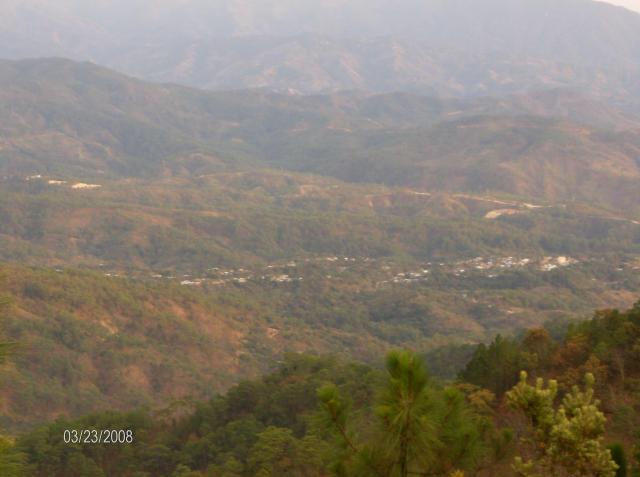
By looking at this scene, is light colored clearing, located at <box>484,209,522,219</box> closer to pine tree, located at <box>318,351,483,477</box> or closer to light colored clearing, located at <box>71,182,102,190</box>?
light colored clearing, located at <box>71,182,102,190</box>

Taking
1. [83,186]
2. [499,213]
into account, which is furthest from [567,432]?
[83,186]

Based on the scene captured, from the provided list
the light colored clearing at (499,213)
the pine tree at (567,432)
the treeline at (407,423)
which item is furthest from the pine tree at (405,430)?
the light colored clearing at (499,213)

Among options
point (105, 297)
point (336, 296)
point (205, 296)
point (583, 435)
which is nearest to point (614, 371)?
point (583, 435)

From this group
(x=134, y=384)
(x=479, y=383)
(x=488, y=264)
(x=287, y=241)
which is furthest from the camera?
(x=287, y=241)

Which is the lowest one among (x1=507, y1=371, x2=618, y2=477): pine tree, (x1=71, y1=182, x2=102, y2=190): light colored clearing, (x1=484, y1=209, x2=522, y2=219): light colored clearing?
(x1=71, y1=182, x2=102, y2=190): light colored clearing

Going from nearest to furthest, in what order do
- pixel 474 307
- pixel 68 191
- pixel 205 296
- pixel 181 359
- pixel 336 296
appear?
pixel 181 359, pixel 205 296, pixel 474 307, pixel 336 296, pixel 68 191

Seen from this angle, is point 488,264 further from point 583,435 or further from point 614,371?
point 583,435

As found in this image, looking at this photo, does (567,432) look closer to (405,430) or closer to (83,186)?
(405,430)

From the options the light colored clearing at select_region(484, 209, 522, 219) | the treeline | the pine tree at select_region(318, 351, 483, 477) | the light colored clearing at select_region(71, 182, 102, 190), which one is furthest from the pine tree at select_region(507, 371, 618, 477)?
the light colored clearing at select_region(71, 182, 102, 190)
